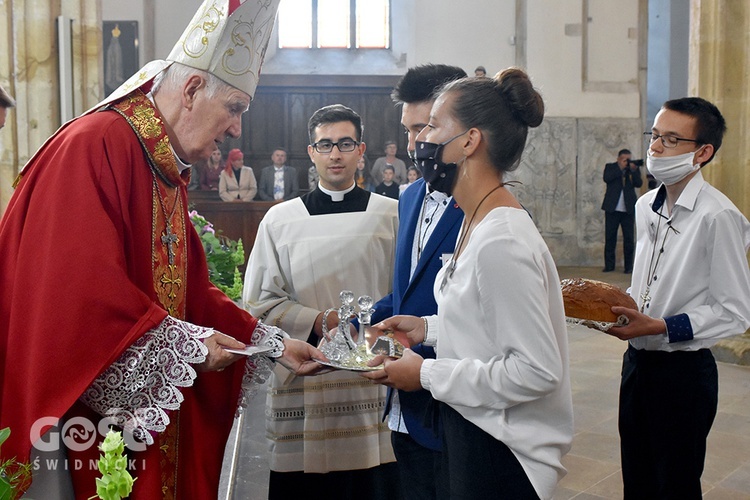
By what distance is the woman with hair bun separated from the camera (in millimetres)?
1604

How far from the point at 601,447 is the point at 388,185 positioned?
850 centimetres

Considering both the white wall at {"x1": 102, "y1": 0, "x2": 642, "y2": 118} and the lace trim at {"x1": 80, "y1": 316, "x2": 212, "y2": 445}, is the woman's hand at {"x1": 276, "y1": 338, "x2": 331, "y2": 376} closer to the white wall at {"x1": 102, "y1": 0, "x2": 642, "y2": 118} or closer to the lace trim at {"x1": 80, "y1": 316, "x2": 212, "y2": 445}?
the lace trim at {"x1": 80, "y1": 316, "x2": 212, "y2": 445}

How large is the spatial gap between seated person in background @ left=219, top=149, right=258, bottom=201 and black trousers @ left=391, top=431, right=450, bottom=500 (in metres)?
9.39

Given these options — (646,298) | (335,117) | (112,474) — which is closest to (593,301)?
(646,298)

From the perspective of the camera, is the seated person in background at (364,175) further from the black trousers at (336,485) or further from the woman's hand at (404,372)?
the woman's hand at (404,372)

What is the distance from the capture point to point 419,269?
7.41 feet

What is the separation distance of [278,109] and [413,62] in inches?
103

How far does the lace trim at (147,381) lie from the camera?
68.2 inches

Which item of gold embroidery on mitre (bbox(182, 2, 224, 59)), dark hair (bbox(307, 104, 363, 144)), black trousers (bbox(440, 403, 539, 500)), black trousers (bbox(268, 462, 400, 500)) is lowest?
black trousers (bbox(268, 462, 400, 500))

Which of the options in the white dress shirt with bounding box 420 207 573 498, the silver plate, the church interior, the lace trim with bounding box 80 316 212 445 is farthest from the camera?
the church interior

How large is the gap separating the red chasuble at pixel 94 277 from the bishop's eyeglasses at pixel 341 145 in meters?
0.97

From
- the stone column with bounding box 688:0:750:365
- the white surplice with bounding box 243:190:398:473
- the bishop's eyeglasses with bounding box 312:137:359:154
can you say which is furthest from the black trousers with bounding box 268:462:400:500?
the stone column with bounding box 688:0:750:365

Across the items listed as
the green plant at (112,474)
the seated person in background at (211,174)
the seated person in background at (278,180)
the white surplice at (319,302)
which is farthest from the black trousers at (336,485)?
the seated person in background at (211,174)

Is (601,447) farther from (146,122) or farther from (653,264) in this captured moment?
(146,122)
